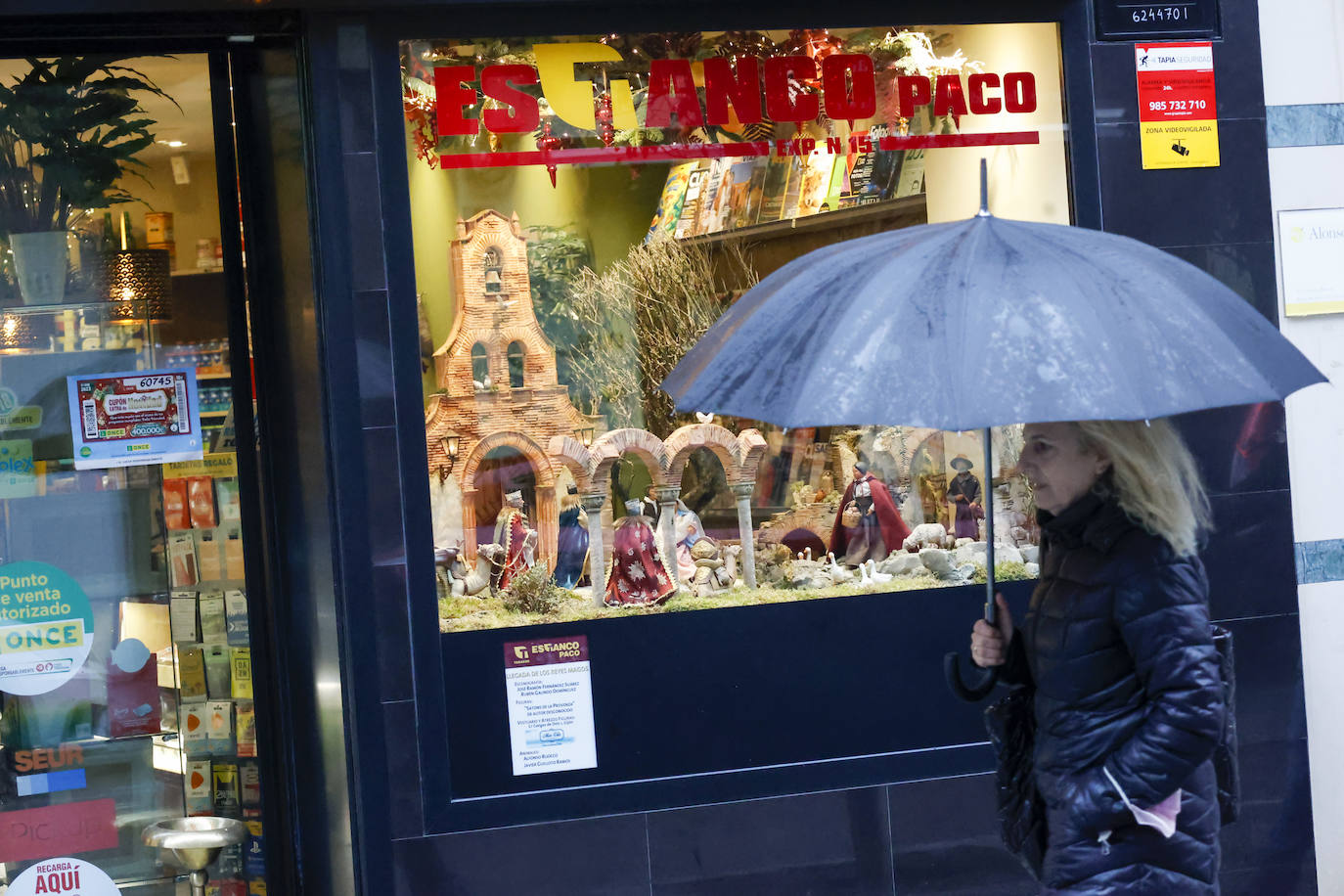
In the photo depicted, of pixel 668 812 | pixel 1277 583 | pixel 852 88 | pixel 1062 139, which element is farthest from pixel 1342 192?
pixel 668 812

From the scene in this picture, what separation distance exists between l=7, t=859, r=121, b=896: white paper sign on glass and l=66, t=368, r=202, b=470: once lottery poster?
1305 millimetres

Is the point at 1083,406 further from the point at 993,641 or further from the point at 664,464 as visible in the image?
the point at 664,464

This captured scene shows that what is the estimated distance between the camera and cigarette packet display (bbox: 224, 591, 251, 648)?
5.00 metres

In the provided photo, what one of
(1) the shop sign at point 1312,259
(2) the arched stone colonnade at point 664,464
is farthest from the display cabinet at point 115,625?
(1) the shop sign at point 1312,259

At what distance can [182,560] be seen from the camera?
4945 millimetres

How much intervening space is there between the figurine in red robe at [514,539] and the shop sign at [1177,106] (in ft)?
8.12

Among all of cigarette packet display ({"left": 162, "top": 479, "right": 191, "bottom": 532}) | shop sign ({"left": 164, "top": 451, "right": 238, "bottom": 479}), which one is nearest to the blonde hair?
shop sign ({"left": 164, "top": 451, "right": 238, "bottom": 479})

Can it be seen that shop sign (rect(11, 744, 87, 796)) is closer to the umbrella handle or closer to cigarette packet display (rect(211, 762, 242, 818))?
cigarette packet display (rect(211, 762, 242, 818))

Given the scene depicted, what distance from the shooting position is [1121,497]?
9.78ft

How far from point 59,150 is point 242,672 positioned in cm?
185

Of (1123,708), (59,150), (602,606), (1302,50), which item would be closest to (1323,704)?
(1302,50)

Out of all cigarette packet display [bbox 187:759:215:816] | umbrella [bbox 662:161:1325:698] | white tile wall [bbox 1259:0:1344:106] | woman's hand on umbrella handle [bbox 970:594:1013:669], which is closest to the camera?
umbrella [bbox 662:161:1325:698]

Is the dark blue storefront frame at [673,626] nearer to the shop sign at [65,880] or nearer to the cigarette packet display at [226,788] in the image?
the cigarette packet display at [226,788]

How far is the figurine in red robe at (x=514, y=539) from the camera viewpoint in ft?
15.9
